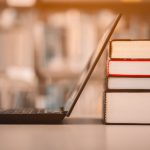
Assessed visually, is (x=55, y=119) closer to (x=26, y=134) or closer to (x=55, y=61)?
(x=26, y=134)

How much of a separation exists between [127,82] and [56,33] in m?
Result: 1.83

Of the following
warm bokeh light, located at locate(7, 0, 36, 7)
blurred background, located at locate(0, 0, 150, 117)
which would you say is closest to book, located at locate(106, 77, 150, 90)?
blurred background, located at locate(0, 0, 150, 117)

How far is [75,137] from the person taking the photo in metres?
0.83

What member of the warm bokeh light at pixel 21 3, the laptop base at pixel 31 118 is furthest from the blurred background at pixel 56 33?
the laptop base at pixel 31 118

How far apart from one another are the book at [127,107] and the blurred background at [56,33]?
5.45 ft

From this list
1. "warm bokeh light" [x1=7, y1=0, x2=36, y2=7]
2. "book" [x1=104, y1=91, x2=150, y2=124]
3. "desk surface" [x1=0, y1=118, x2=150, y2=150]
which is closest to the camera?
"desk surface" [x1=0, y1=118, x2=150, y2=150]

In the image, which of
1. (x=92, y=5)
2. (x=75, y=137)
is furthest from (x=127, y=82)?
(x=92, y=5)

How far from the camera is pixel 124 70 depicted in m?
0.99

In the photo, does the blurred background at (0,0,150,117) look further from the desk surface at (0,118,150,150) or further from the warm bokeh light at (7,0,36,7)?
the desk surface at (0,118,150,150)

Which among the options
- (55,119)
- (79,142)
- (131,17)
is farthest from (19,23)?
(79,142)

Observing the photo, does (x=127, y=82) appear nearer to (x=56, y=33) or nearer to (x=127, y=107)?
(x=127, y=107)

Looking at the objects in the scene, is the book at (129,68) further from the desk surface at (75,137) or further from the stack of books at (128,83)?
the desk surface at (75,137)

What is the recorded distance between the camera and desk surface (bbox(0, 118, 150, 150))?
74cm

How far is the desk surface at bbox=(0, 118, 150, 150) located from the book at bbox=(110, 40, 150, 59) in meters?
0.16
